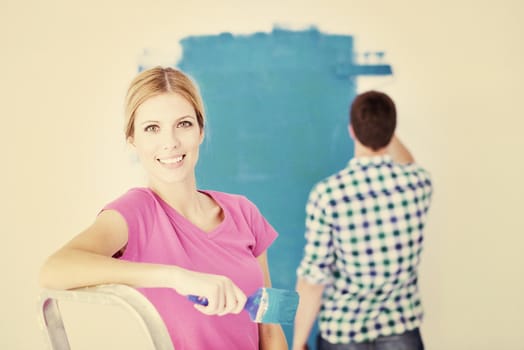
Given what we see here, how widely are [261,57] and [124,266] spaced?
4.67 feet

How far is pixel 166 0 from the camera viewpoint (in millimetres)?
2080

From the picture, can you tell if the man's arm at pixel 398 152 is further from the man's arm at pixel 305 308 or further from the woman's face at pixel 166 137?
the woman's face at pixel 166 137

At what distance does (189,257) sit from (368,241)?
612mm

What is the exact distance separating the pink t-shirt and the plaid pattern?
0.38m

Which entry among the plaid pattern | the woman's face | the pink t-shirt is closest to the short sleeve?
the pink t-shirt

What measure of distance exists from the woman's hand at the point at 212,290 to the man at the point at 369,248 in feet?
2.71

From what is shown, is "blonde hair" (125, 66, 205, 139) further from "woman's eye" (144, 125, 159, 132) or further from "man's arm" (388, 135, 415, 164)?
"man's arm" (388, 135, 415, 164)

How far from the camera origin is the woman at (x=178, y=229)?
3.41 feet

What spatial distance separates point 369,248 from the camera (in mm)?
1566

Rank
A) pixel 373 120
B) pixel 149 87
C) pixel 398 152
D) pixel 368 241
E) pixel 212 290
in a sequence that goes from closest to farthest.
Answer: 1. pixel 212 290
2. pixel 149 87
3. pixel 368 241
4. pixel 373 120
5. pixel 398 152

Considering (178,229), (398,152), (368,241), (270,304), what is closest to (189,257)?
(178,229)

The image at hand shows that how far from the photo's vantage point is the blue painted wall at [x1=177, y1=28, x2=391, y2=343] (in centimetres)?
208

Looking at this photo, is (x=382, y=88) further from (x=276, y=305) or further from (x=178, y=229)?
(x=276, y=305)

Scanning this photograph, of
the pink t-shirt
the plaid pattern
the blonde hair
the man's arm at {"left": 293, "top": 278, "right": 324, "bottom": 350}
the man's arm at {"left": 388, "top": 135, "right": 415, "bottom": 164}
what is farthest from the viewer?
the man's arm at {"left": 388, "top": 135, "right": 415, "bottom": 164}
